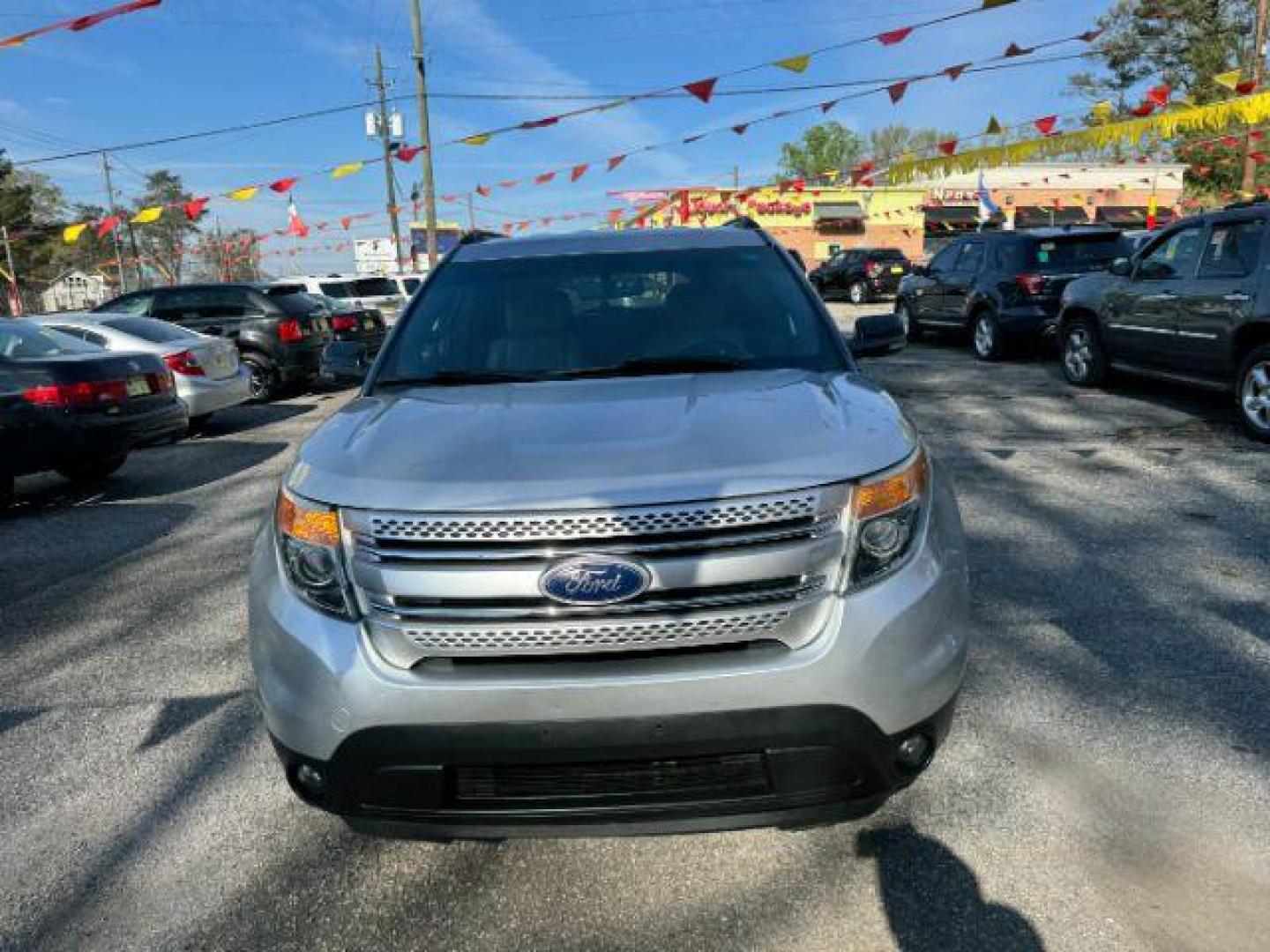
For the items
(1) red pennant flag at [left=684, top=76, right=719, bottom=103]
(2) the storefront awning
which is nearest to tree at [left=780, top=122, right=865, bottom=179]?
(2) the storefront awning

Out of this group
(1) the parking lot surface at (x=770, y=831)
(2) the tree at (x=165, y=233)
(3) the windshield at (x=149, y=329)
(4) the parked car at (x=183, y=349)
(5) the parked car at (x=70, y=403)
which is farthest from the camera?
(2) the tree at (x=165, y=233)

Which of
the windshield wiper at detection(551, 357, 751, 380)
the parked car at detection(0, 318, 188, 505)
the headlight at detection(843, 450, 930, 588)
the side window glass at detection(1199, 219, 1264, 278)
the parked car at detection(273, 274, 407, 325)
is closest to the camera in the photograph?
the headlight at detection(843, 450, 930, 588)

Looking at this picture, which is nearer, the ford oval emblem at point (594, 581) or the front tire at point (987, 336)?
the ford oval emblem at point (594, 581)

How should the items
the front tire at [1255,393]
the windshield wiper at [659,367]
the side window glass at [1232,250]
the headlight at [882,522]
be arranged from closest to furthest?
the headlight at [882,522] < the windshield wiper at [659,367] < the front tire at [1255,393] < the side window glass at [1232,250]

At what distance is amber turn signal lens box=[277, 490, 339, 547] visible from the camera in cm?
211

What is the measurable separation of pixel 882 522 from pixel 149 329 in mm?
10257

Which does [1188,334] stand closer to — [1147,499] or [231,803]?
[1147,499]

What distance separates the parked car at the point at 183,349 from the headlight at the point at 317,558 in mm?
8119

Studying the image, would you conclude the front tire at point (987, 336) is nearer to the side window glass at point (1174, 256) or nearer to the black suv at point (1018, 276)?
the black suv at point (1018, 276)

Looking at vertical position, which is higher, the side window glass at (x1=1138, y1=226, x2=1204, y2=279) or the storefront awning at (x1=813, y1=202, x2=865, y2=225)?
the storefront awning at (x1=813, y1=202, x2=865, y2=225)

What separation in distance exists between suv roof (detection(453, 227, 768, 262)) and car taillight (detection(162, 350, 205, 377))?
22.8 ft

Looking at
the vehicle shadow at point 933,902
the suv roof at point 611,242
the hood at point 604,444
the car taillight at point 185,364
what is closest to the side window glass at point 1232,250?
the suv roof at point 611,242

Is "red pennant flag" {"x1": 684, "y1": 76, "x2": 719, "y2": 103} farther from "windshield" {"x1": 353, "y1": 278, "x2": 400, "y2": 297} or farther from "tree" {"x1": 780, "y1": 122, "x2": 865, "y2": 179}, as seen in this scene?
"tree" {"x1": 780, "y1": 122, "x2": 865, "y2": 179}

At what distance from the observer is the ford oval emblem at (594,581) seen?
1.94 meters
